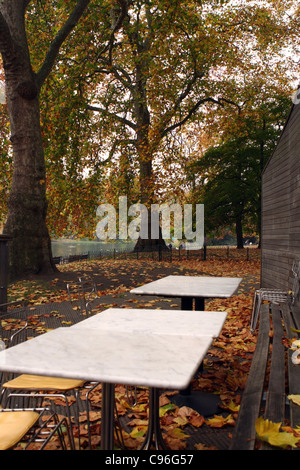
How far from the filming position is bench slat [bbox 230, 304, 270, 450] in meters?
2.17

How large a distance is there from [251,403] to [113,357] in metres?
1.22

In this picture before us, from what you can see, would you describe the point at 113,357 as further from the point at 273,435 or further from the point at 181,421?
the point at 181,421

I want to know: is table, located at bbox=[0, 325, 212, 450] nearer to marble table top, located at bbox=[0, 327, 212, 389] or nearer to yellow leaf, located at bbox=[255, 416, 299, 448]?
marble table top, located at bbox=[0, 327, 212, 389]

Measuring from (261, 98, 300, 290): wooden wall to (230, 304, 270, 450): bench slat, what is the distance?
3.12 meters

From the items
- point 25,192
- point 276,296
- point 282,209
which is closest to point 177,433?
point 276,296

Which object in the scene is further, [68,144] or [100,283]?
[68,144]

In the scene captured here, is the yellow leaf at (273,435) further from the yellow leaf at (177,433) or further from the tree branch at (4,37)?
the tree branch at (4,37)

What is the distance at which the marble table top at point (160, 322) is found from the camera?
2.67 m

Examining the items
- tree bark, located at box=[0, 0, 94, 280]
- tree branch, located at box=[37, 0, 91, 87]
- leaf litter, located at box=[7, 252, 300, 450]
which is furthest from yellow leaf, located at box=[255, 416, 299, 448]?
tree branch, located at box=[37, 0, 91, 87]

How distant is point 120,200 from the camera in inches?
829

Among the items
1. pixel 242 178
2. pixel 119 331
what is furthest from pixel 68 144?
pixel 119 331
